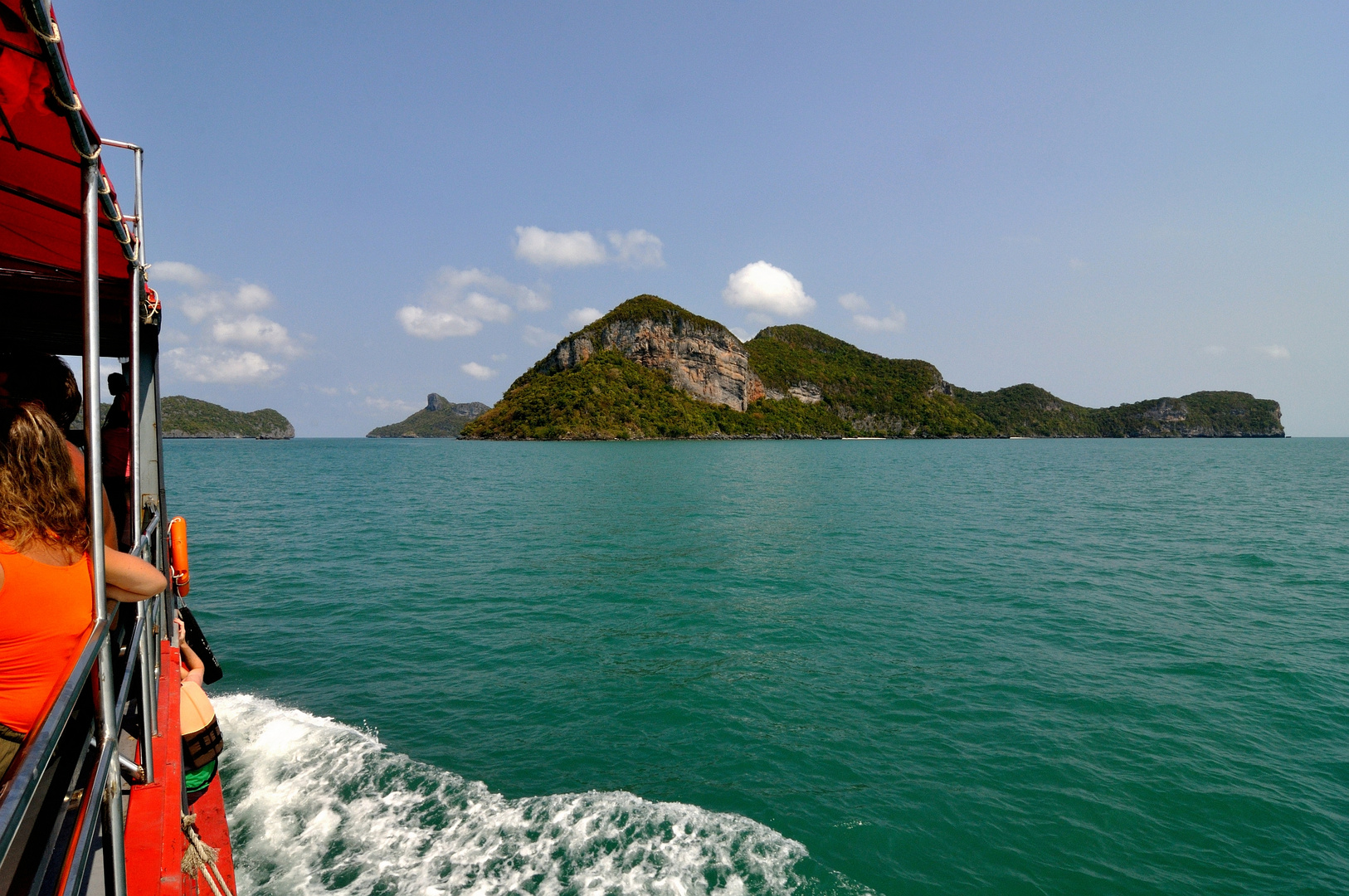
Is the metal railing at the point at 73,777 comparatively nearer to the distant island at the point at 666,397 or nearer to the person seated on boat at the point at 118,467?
the person seated on boat at the point at 118,467

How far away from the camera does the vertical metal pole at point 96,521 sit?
2.41 metres

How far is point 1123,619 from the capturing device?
1373 centimetres

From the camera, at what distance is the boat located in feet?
6.16

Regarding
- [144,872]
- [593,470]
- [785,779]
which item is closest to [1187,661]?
[785,779]

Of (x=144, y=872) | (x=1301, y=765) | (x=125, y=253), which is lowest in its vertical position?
(x=1301, y=765)

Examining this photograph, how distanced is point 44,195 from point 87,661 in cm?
Result: 267

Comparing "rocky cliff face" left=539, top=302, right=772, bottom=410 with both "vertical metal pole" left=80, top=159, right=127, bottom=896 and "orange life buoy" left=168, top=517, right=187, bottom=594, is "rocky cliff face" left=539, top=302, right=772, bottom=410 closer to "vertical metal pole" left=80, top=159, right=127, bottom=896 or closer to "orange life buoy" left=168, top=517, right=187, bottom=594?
"orange life buoy" left=168, top=517, right=187, bottom=594

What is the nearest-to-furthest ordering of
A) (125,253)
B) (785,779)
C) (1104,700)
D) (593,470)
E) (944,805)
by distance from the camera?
(125,253) → (944,805) → (785,779) → (1104,700) → (593,470)

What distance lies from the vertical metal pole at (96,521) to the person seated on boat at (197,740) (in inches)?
88.1

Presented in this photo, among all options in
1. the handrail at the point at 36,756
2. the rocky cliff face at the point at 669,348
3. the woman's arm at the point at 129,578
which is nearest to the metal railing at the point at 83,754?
the handrail at the point at 36,756

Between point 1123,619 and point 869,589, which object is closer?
point 1123,619

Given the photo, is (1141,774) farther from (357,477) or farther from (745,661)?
(357,477)

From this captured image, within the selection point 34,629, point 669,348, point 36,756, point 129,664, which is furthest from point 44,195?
point 669,348

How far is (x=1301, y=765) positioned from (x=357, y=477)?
5352cm
